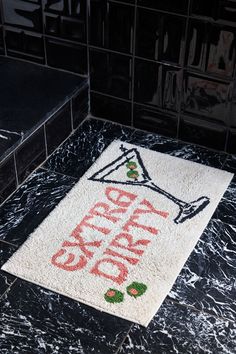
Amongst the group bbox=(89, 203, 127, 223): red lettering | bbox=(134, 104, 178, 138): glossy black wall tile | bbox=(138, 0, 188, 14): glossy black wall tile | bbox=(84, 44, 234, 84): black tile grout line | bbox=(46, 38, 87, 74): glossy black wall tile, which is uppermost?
bbox=(138, 0, 188, 14): glossy black wall tile

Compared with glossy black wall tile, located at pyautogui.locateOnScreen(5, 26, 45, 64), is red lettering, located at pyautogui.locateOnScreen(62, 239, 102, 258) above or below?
below

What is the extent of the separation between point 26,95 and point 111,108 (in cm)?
31

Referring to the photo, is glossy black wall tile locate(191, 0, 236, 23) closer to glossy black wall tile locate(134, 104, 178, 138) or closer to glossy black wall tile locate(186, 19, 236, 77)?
glossy black wall tile locate(186, 19, 236, 77)

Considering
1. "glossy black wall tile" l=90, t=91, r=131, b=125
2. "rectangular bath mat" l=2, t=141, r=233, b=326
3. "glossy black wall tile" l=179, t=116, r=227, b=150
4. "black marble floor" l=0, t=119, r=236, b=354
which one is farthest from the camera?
"glossy black wall tile" l=90, t=91, r=131, b=125

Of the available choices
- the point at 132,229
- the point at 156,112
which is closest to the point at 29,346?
the point at 132,229

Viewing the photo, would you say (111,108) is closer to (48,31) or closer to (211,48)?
(48,31)

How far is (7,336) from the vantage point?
1544mm

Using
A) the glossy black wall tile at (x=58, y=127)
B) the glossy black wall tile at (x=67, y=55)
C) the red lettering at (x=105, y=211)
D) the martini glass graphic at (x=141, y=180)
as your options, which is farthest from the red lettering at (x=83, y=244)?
the glossy black wall tile at (x=67, y=55)

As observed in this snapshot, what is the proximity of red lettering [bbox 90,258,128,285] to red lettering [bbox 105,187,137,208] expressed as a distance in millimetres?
223

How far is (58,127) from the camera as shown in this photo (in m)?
2.08

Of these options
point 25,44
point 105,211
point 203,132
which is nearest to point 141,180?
point 105,211

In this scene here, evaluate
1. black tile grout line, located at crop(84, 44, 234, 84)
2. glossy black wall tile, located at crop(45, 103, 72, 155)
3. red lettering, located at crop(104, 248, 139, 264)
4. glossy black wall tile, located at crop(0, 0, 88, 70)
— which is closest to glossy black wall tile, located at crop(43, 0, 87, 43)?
glossy black wall tile, located at crop(0, 0, 88, 70)

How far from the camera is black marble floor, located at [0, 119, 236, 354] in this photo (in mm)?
1532

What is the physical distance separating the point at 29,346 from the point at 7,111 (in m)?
0.77
